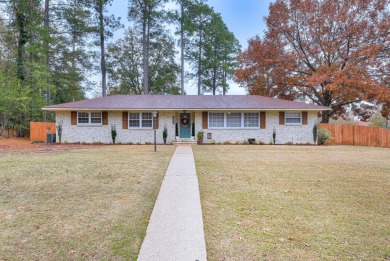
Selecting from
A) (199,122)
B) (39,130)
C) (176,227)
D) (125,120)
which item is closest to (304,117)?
(199,122)

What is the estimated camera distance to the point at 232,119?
18.0 metres

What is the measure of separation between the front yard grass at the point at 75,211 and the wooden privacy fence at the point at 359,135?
1720 centimetres

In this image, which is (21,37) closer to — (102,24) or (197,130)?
(102,24)

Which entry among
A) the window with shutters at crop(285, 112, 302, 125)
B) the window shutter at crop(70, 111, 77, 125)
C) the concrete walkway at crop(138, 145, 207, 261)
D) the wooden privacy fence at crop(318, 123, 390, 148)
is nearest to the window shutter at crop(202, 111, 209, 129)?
the window with shutters at crop(285, 112, 302, 125)

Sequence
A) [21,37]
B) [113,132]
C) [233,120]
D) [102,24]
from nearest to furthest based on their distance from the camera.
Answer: [113,132] < [233,120] < [21,37] < [102,24]

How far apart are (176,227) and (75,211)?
6.27 ft

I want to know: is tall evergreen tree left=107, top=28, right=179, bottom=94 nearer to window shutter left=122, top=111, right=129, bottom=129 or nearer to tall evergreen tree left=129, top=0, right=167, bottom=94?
tall evergreen tree left=129, top=0, right=167, bottom=94

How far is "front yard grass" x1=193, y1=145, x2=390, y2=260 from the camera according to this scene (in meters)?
2.91

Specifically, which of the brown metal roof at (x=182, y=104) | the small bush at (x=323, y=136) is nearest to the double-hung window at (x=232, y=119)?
the brown metal roof at (x=182, y=104)

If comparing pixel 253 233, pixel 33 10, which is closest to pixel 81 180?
pixel 253 233

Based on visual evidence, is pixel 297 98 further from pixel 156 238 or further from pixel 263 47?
pixel 156 238

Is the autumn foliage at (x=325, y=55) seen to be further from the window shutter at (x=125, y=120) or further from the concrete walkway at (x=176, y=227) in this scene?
the concrete walkway at (x=176, y=227)

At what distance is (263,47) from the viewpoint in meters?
23.9

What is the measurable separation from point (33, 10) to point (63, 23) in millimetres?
3378
